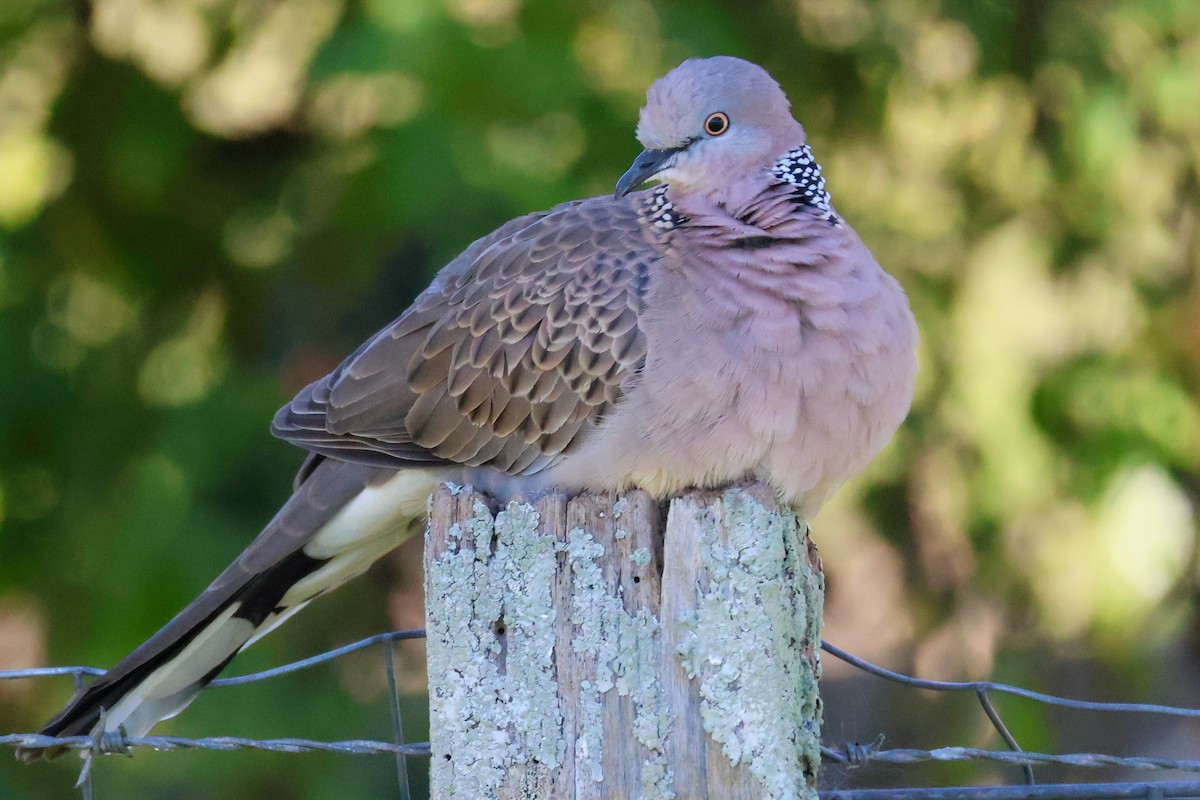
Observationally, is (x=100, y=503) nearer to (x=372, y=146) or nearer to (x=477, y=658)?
(x=372, y=146)

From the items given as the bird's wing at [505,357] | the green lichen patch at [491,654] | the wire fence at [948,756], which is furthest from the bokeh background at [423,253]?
the green lichen patch at [491,654]

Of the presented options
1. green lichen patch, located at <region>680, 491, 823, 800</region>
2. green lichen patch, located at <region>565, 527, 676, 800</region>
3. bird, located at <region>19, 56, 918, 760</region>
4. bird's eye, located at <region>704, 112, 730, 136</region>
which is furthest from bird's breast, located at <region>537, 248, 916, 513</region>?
green lichen patch, located at <region>565, 527, 676, 800</region>

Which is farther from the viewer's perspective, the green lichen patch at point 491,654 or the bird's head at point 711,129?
the bird's head at point 711,129

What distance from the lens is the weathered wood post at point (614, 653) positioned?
1796 mm

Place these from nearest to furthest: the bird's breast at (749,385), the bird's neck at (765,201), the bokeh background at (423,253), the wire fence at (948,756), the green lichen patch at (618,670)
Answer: the green lichen patch at (618,670)
the wire fence at (948,756)
the bird's breast at (749,385)
the bird's neck at (765,201)
the bokeh background at (423,253)

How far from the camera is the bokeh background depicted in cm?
352

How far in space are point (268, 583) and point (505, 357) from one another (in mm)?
750

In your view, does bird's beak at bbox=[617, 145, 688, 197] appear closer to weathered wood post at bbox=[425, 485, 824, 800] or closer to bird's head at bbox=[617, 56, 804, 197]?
bird's head at bbox=[617, 56, 804, 197]

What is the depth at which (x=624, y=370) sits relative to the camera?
244cm

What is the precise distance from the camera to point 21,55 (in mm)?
3682

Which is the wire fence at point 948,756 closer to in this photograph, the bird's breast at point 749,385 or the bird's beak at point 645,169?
the bird's breast at point 749,385

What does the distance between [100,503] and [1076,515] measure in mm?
2966

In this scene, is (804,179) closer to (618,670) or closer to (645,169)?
(645,169)

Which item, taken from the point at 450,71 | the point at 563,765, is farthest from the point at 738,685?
the point at 450,71
